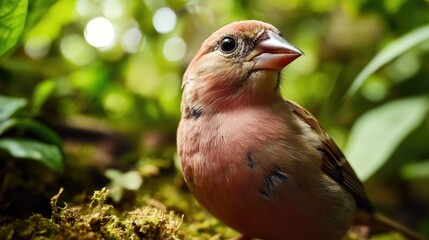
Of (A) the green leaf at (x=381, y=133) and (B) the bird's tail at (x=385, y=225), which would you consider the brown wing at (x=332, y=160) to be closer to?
(B) the bird's tail at (x=385, y=225)

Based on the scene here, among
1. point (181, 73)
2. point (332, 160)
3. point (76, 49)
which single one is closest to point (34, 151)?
point (332, 160)

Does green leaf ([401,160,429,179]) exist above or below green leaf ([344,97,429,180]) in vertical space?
below

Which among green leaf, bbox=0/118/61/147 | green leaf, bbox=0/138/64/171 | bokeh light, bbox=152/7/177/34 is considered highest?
bokeh light, bbox=152/7/177/34

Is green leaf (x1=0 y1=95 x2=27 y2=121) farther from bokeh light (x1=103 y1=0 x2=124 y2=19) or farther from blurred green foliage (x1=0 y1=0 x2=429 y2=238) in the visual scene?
bokeh light (x1=103 y1=0 x2=124 y2=19)

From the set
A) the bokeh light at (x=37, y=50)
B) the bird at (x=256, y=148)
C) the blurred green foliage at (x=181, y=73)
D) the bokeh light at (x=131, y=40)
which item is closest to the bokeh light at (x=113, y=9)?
the blurred green foliage at (x=181, y=73)

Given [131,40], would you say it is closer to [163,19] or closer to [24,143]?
[163,19]

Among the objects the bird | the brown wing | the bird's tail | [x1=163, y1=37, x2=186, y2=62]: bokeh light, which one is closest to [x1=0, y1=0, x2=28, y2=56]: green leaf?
the bird

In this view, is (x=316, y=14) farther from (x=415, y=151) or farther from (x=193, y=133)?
(x=193, y=133)
